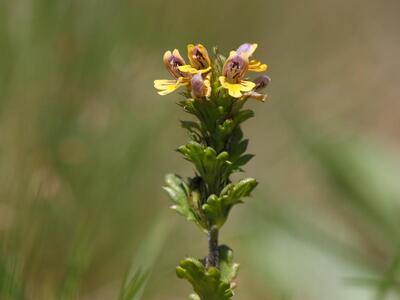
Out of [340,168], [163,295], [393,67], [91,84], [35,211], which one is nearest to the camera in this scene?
[35,211]

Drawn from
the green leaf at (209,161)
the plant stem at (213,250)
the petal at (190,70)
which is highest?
the petal at (190,70)

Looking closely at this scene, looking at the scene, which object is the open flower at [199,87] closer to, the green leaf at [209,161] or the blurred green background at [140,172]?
the green leaf at [209,161]

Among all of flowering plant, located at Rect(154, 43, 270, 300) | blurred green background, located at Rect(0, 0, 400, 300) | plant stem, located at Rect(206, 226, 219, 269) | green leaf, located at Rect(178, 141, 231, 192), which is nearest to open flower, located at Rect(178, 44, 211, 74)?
flowering plant, located at Rect(154, 43, 270, 300)

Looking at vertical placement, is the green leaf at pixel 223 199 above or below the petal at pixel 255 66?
below

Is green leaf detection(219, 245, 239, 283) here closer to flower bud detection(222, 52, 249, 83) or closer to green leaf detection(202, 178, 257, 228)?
green leaf detection(202, 178, 257, 228)

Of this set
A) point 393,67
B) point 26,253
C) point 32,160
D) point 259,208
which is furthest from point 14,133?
point 393,67

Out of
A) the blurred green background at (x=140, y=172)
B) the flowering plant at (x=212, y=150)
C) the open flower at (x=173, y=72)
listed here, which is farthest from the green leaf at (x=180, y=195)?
the blurred green background at (x=140, y=172)

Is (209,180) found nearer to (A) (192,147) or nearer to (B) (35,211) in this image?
(A) (192,147)
